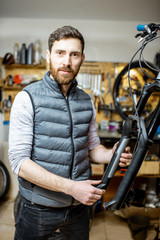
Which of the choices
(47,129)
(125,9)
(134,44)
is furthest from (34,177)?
(134,44)

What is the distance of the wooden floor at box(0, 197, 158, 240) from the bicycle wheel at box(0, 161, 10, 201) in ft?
0.54

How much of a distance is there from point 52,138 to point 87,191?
328mm

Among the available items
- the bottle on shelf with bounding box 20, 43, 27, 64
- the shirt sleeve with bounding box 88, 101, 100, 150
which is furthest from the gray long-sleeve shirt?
the bottle on shelf with bounding box 20, 43, 27, 64

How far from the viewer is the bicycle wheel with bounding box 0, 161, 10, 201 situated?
2756 mm

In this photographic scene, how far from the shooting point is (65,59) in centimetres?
106

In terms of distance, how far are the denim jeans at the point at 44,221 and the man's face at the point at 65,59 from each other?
68 centimetres

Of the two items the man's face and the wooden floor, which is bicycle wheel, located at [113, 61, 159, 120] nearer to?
the wooden floor

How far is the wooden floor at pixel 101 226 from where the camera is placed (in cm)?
223

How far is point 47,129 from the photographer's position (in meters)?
1.05

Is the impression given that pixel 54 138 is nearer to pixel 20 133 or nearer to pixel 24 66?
pixel 20 133

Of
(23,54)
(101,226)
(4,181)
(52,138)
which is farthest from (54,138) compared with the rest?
(23,54)

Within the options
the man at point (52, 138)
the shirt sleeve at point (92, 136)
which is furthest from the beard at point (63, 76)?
the shirt sleeve at point (92, 136)

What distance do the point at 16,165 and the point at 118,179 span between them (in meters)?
2.43

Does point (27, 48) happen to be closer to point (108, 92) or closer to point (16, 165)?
point (108, 92)
